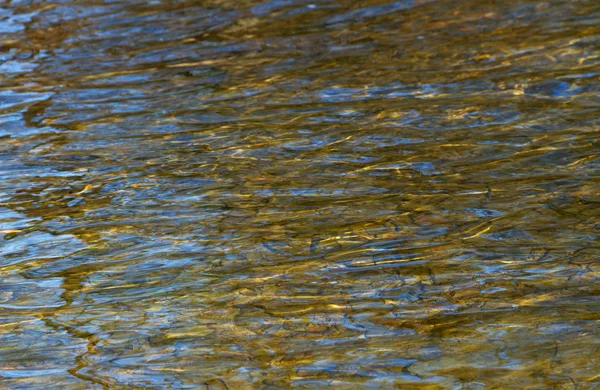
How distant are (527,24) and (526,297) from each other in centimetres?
447

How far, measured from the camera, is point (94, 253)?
3811 millimetres

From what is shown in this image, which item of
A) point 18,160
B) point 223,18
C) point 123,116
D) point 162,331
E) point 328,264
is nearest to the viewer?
point 162,331

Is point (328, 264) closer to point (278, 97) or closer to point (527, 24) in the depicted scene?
point (278, 97)

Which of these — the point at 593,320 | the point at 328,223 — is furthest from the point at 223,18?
the point at 593,320

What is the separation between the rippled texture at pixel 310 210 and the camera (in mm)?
2973

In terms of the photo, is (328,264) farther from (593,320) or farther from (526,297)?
(593,320)

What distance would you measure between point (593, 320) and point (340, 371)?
885 millimetres

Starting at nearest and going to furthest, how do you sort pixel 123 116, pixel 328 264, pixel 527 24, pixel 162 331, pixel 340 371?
pixel 340 371 < pixel 162 331 < pixel 328 264 < pixel 123 116 < pixel 527 24

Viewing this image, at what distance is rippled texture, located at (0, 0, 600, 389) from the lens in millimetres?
2973

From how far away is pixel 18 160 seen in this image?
504cm

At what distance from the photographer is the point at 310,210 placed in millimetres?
4070

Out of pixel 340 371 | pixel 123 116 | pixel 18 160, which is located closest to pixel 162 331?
pixel 340 371

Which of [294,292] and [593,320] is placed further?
[294,292]

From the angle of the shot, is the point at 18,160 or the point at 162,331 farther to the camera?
the point at 18,160
